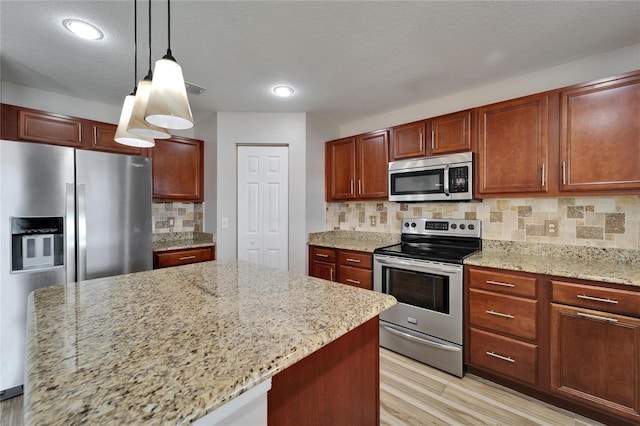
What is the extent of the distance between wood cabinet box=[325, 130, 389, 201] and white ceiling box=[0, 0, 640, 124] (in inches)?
23.9

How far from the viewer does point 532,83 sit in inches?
92.8

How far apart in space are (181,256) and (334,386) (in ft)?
8.26

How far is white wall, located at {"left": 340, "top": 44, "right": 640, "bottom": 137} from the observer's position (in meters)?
2.01

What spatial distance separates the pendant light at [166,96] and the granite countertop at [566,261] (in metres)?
2.19

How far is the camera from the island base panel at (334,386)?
842 millimetres

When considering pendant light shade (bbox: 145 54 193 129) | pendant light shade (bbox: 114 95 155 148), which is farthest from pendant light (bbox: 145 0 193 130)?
pendant light shade (bbox: 114 95 155 148)

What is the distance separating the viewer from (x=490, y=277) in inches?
80.6

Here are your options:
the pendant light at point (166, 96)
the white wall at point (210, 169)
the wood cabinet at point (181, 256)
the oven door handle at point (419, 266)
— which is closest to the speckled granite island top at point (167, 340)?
the pendant light at point (166, 96)

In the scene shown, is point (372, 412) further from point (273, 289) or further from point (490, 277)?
point (490, 277)

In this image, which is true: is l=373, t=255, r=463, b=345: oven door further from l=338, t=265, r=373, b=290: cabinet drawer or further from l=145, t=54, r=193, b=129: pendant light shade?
l=145, t=54, r=193, b=129: pendant light shade

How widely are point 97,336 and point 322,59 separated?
85.3 inches

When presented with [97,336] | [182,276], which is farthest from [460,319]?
[97,336]

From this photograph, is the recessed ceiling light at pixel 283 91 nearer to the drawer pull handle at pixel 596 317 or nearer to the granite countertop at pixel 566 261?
the granite countertop at pixel 566 261

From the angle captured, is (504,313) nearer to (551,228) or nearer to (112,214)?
(551,228)
